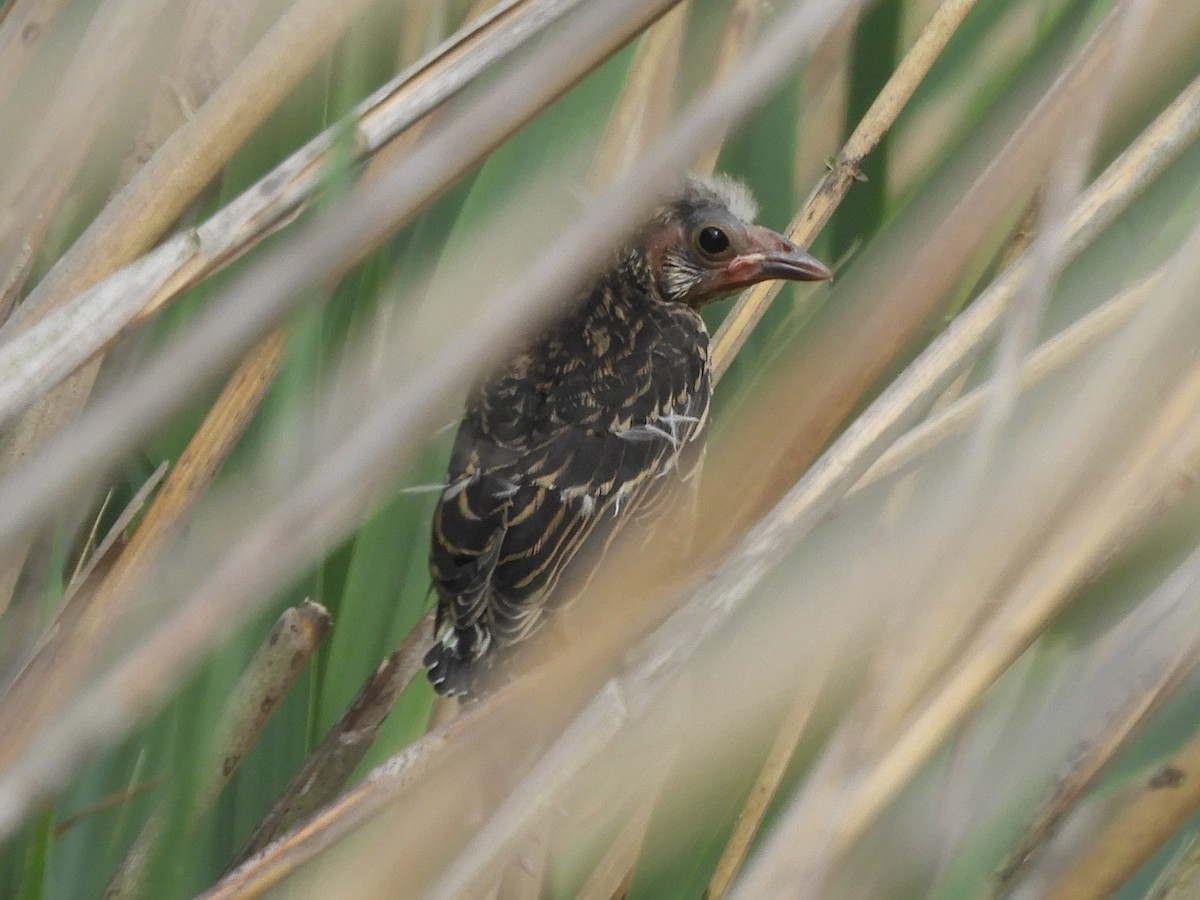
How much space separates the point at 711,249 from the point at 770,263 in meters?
0.28

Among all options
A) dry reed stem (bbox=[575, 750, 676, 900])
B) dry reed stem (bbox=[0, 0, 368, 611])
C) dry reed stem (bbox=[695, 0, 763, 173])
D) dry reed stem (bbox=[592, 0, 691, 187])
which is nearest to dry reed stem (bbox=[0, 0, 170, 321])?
dry reed stem (bbox=[0, 0, 368, 611])

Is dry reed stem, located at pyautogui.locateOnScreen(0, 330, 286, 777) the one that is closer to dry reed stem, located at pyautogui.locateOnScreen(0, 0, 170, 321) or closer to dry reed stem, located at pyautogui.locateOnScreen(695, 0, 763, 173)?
dry reed stem, located at pyautogui.locateOnScreen(0, 0, 170, 321)

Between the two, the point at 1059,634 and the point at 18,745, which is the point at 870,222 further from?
the point at 18,745

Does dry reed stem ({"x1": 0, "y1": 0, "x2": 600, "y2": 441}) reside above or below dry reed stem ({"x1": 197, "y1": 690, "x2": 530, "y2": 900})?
above

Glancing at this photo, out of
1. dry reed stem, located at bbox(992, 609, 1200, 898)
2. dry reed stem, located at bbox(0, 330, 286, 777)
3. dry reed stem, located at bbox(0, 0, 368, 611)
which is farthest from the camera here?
dry reed stem, located at bbox(0, 330, 286, 777)

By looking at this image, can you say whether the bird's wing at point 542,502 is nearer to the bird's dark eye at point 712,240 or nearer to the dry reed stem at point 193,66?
the bird's dark eye at point 712,240

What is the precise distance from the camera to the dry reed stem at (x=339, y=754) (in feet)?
4.89

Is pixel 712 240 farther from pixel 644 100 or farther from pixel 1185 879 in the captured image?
pixel 1185 879

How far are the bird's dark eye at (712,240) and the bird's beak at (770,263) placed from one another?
0.05 metres

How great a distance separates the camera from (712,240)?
7.26ft

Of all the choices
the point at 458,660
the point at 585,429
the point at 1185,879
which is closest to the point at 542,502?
the point at 585,429

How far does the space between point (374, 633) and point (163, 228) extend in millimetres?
571

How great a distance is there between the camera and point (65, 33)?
1.47 m

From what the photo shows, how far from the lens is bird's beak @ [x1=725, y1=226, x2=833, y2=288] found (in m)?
1.87
